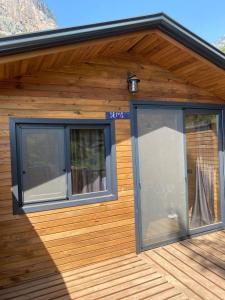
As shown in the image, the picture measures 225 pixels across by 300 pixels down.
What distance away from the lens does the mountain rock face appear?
984 inches

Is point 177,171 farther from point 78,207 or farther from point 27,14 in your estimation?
point 27,14

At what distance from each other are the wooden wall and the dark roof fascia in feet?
2.19

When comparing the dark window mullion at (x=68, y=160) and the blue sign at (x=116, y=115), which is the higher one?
the blue sign at (x=116, y=115)

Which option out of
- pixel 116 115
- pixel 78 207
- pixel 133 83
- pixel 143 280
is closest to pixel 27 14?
pixel 133 83

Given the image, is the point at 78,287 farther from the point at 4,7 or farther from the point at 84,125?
the point at 4,7

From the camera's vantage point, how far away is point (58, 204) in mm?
3199

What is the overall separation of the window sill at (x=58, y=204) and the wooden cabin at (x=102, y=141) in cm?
1

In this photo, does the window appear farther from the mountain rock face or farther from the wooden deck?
the mountain rock face

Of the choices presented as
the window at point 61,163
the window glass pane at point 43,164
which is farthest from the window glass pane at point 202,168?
the window glass pane at point 43,164

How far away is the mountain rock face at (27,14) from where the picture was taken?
984 inches

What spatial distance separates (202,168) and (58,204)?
2.46 metres

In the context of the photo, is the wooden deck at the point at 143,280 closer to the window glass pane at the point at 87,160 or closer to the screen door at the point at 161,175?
the screen door at the point at 161,175

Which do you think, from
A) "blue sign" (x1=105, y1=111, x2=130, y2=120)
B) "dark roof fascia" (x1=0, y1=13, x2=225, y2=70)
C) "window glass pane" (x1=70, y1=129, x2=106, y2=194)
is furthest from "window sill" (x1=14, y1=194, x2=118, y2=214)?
"dark roof fascia" (x1=0, y1=13, x2=225, y2=70)

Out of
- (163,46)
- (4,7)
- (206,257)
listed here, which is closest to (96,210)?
(206,257)
